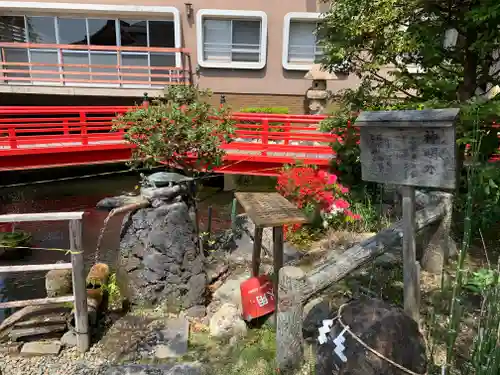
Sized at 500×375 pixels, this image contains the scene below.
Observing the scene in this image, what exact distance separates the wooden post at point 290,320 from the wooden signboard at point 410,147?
1164mm

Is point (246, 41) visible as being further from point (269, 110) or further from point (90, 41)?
point (90, 41)

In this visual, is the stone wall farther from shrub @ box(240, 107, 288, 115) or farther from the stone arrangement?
shrub @ box(240, 107, 288, 115)

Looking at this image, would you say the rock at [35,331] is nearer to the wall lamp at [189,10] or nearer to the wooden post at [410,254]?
the wooden post at [410,254]

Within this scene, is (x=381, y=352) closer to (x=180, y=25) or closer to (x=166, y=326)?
(x=166, y=326)

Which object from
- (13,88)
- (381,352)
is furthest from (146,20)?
(381,352)

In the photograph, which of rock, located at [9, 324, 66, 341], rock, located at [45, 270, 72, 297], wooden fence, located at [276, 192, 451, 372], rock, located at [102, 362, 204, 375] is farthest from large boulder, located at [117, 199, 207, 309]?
wooden fence, located at [276, 192, 451, 372]

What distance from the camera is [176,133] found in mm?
6086

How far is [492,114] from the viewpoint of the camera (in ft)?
15.9

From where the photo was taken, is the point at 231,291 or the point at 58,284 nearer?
the point at 58,284

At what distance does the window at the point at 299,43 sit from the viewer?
1416 cm

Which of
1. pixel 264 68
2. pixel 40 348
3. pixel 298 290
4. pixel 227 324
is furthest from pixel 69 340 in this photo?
pixel 264 68

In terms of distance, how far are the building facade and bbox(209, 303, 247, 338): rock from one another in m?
10.5

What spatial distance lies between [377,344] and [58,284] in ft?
15.5

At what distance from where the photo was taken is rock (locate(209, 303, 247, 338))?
15.9 feet
